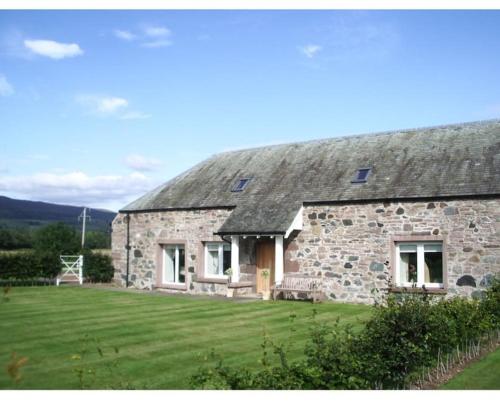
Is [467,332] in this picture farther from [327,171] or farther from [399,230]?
[327,171]

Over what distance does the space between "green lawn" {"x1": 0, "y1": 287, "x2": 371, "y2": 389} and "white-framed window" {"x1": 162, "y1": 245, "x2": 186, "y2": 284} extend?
2463mm

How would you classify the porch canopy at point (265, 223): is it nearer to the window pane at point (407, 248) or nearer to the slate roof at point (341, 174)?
the slate roof at point (341, 174)

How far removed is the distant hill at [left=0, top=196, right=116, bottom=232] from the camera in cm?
10094

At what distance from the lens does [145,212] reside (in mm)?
23078

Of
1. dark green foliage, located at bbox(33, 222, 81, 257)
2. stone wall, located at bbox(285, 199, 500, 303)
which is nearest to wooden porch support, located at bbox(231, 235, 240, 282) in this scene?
stone wall, located at bbox(285, 199, 500, 303)

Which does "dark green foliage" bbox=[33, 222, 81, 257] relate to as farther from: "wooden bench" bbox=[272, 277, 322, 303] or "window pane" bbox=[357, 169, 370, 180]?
"window pane" bbox=[357, 169, 370, 180]

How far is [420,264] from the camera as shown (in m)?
16.4

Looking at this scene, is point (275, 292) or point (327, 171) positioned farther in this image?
point (327, 171)

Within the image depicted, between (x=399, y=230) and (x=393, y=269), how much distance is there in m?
1.21

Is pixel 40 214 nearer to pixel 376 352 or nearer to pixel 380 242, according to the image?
pixel 380 242

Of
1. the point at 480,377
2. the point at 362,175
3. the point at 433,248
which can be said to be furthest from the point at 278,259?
the point at 480,377

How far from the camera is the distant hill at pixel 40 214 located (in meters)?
101

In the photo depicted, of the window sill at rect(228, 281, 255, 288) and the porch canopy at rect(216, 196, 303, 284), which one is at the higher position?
the porch canopy at rect(216, 196, 303, 284)

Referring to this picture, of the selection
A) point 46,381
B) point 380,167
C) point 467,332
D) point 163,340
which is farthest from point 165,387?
point 380,167
